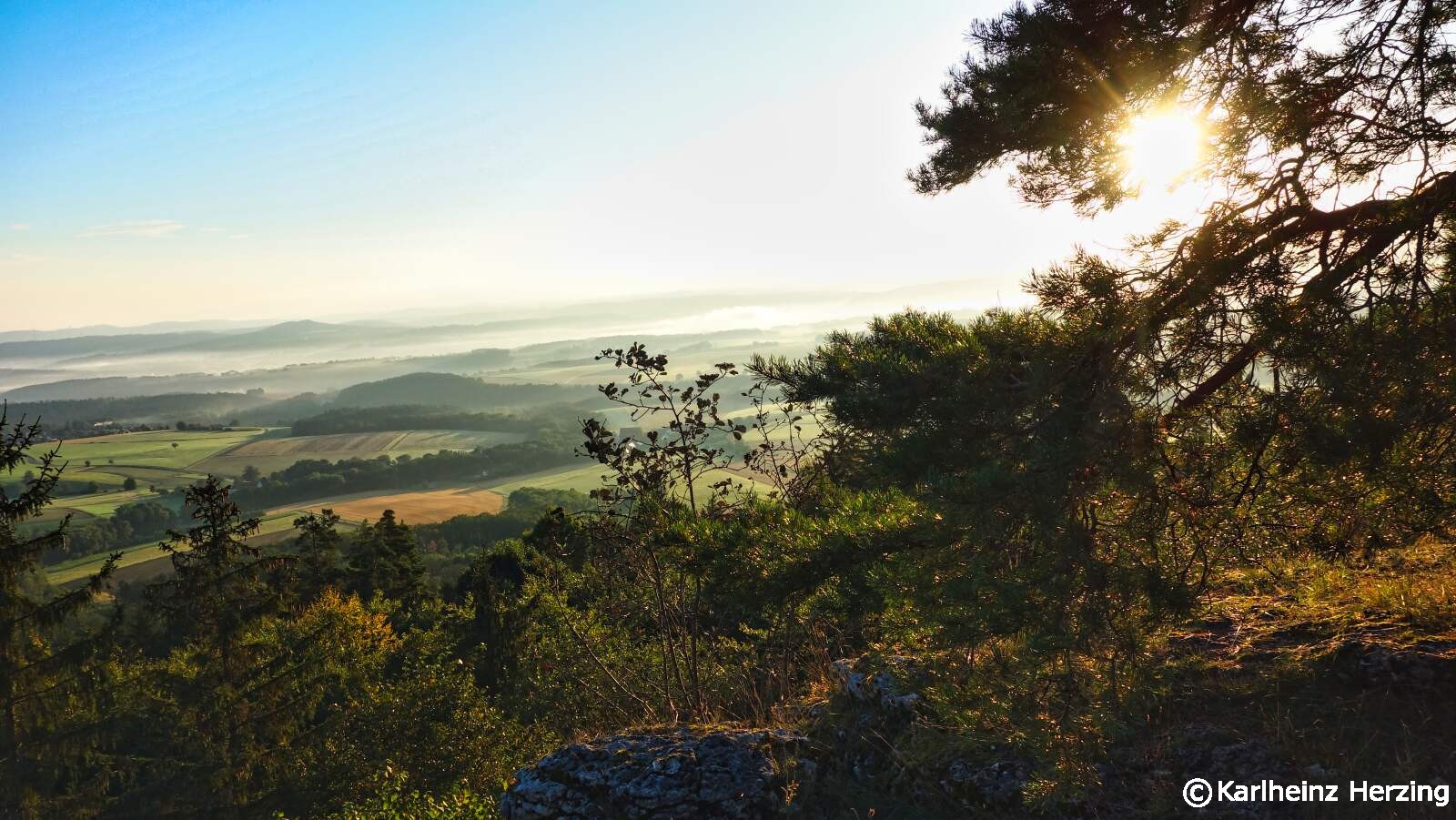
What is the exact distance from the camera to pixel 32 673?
57.7ft

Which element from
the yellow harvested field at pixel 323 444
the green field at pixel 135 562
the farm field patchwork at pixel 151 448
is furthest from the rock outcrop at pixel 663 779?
the farm field patchwork at pixel 151 448

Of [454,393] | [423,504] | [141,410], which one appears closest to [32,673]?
[423,504]

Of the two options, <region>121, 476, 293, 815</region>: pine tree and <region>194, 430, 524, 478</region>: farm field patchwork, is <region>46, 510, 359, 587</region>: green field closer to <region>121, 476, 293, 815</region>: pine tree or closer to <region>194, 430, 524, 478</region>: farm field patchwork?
<region>194, 430, 524, 478</region>: farm field patchwork

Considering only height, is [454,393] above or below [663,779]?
below

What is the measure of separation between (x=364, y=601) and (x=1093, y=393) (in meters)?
32.5

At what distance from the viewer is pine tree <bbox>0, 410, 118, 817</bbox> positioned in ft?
51.4

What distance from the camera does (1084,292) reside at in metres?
4.34

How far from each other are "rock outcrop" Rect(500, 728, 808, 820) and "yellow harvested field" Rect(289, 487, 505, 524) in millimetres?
62446

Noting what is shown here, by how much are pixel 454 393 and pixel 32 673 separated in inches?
6074

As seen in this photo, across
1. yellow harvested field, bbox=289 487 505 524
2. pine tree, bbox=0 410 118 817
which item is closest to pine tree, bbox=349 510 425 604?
pine tree, bbox=0 410 118 817

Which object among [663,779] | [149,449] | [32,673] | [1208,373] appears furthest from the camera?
[149,449]

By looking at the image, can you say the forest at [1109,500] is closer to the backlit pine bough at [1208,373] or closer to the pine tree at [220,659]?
the backlit pine bough at [1208,373]

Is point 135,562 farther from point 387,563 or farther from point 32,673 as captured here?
point 32,673

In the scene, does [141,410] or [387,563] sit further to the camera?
[141,410]
